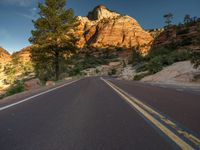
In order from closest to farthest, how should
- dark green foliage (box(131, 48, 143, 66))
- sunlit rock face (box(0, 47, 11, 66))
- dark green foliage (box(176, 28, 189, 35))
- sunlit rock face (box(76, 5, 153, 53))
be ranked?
dark green foliage (box(131, 48, 143, 66)) < dark green foliage (box(176, 28, 189, 35)) < sunlit rock face (box(0, 47, 11, 66)) < sunlit rock face (box(76, 5, 153, 53))

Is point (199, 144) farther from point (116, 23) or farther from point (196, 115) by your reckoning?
point (116, 23)

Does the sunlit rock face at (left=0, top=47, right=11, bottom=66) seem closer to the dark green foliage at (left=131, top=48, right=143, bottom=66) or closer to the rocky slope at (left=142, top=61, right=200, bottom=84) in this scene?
the dark green foliage at (left=131, top=48, right=143, bottom=66)

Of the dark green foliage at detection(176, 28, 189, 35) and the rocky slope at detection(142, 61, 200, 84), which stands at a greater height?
the dark green foliage at detection(176, 28, 189, 35)

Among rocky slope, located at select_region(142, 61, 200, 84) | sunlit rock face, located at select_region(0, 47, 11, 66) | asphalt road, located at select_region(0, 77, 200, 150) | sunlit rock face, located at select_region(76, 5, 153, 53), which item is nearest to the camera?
asphalt road, located at select_region(0, 77, 200, 150)

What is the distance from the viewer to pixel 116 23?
573ft

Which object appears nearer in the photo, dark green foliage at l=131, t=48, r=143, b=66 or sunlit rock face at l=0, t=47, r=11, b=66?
dark green foliage at l=131, t=48, r=143, b=66

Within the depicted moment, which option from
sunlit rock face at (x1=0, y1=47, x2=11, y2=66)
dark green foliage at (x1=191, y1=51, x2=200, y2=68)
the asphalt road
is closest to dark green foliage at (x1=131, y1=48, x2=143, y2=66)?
dark green foliage at (x1=191, y1=51, x2=200, y2=68)

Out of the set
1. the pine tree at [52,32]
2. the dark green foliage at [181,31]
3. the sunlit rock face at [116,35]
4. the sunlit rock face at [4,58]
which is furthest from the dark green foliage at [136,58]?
the sunlit rock face at [4,58]

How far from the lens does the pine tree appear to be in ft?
102

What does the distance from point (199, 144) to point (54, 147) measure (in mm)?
2266

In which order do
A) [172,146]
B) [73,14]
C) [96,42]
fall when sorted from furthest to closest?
[96,42]
[73,14]
[172,146]

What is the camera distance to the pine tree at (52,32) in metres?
31.2

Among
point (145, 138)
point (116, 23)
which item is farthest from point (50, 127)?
point (116, 23)

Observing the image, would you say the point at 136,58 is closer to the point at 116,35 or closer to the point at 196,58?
the point at 196,58
